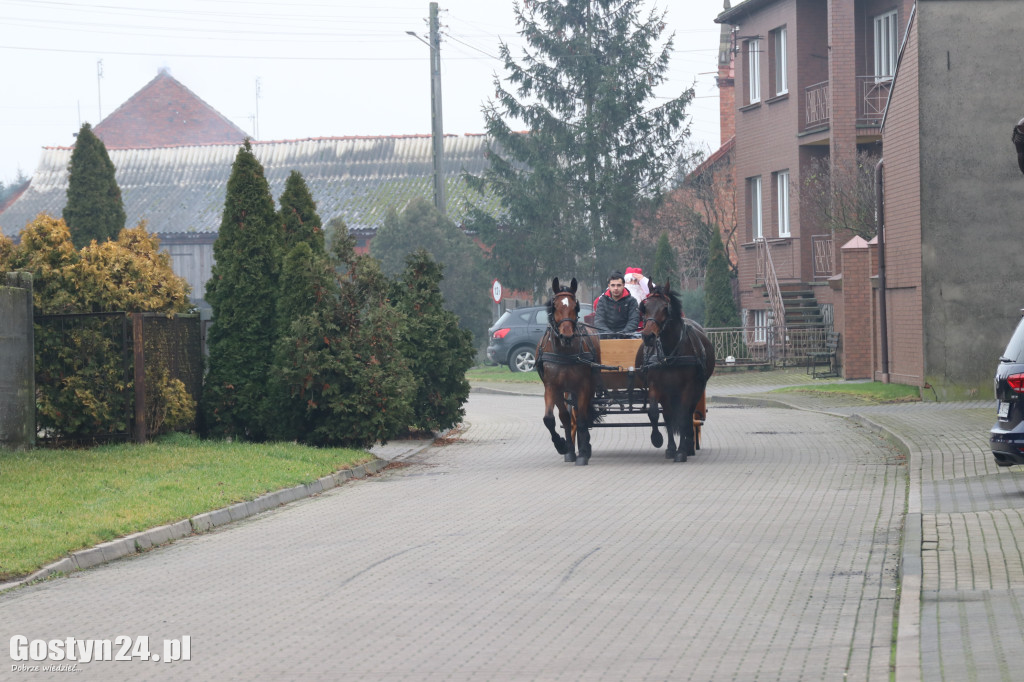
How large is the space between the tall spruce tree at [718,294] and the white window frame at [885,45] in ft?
22.5

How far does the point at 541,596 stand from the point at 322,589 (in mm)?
1468

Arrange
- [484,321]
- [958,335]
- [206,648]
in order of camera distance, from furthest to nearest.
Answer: [484,321] < [958,335] < [206,648]

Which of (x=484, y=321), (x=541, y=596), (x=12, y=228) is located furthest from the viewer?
(x=12, y=228)

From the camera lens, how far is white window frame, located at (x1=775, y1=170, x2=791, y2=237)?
39781mm

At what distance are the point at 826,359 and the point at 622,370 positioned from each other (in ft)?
67.3

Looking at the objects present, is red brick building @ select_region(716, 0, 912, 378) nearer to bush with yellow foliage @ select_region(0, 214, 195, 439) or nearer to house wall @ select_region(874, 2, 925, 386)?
house wall @ select_region(874, 2, 925, 386)

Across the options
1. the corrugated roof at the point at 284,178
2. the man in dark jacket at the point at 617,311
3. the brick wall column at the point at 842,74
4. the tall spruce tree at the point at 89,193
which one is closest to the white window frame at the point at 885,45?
the brick wall column at the point at 842,74

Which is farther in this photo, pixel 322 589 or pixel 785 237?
pixel 785 237

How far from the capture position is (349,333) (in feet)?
59.9

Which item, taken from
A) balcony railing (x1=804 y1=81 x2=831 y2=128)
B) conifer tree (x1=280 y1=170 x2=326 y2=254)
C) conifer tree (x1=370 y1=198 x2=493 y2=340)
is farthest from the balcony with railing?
conifer tree (x1=280 y1=170 x2=326 y2=254)

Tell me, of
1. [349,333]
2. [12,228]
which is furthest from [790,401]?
[12,228]

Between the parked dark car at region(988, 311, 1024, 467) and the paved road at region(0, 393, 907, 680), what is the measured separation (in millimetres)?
1120

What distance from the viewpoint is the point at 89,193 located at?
28000 millimetres

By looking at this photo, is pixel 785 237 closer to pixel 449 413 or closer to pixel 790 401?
pixel 790 401
